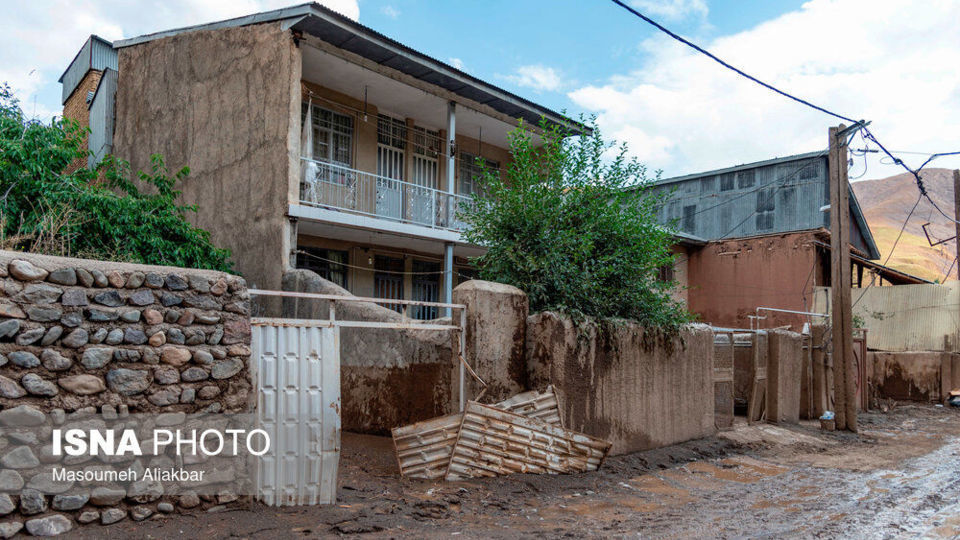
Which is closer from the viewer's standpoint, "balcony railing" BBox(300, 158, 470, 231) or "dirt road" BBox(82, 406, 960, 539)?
"dirt road" BBox(82, 406, 960, 539)

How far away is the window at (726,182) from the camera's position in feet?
84.4

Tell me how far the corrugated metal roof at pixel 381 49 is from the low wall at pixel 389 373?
161 inches

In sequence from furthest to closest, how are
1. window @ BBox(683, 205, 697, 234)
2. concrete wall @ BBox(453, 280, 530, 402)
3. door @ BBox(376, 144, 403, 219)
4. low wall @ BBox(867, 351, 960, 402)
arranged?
window @ BBox(683, 205, 697, 234), low wall @ BBox(867, 351, 960, 402), door @ BBox(376, 144, 403, 219), concrete wall @ BBox(453, 280, 530, 402)

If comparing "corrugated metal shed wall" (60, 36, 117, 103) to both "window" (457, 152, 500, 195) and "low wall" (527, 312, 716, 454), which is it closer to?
"window" (457, 152, 500, 195)

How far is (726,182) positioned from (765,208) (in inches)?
72.9

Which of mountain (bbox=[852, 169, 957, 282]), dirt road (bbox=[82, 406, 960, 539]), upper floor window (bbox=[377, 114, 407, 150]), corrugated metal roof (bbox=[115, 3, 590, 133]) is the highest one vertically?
mountain (bbox=[852, 169, 957, 282])

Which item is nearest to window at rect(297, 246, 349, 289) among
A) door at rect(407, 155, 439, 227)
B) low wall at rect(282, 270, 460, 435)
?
door at rect(407, 155, 439, 227)

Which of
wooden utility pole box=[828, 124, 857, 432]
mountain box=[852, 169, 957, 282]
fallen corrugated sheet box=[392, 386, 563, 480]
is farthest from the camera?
mountain box=[852, 169, 957, 282]

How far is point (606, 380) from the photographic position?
8414 mm

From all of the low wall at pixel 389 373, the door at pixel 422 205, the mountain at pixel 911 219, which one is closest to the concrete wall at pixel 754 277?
the door at pixel 422 205

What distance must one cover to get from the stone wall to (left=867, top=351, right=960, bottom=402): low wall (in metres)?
17.4

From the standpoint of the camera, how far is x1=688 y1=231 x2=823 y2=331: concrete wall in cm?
2036

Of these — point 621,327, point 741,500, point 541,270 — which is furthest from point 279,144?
point 741,500

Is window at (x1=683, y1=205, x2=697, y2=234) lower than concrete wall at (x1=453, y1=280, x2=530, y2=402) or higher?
higher
